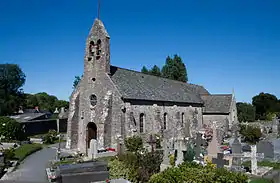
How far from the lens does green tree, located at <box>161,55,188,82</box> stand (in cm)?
5856

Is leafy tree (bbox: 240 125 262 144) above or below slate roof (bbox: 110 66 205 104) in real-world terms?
below

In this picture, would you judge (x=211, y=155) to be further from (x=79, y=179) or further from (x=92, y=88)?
(x=92, y=88)

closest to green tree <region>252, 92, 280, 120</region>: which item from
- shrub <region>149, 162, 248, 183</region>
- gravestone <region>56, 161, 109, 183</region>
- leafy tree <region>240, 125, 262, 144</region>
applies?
leafy tree <region>240, 125, 262, 144</region>

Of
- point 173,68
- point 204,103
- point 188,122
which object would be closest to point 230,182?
A: point 188,122

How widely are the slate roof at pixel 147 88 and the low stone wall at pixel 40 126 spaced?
1913 cm

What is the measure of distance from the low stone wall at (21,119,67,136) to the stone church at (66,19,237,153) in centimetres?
1536

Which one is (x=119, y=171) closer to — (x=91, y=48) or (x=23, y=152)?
(x=23, y=152)

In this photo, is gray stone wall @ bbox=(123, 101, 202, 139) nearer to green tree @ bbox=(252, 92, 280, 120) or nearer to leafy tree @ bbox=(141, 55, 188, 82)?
leafy tree @ bbox=(141, 55, 188, 82)

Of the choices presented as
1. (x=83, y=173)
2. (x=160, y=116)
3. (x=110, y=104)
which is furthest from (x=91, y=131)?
(x=83, y=173)

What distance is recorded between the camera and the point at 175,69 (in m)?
59.0

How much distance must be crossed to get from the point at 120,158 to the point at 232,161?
8.05m

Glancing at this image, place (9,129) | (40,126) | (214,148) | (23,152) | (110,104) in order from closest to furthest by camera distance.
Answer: (214,148) < (23,152) < (110,104) < (9,129) < (40,126)

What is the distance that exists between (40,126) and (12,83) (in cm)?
4450

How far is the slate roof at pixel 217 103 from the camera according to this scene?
37188 millimetres
